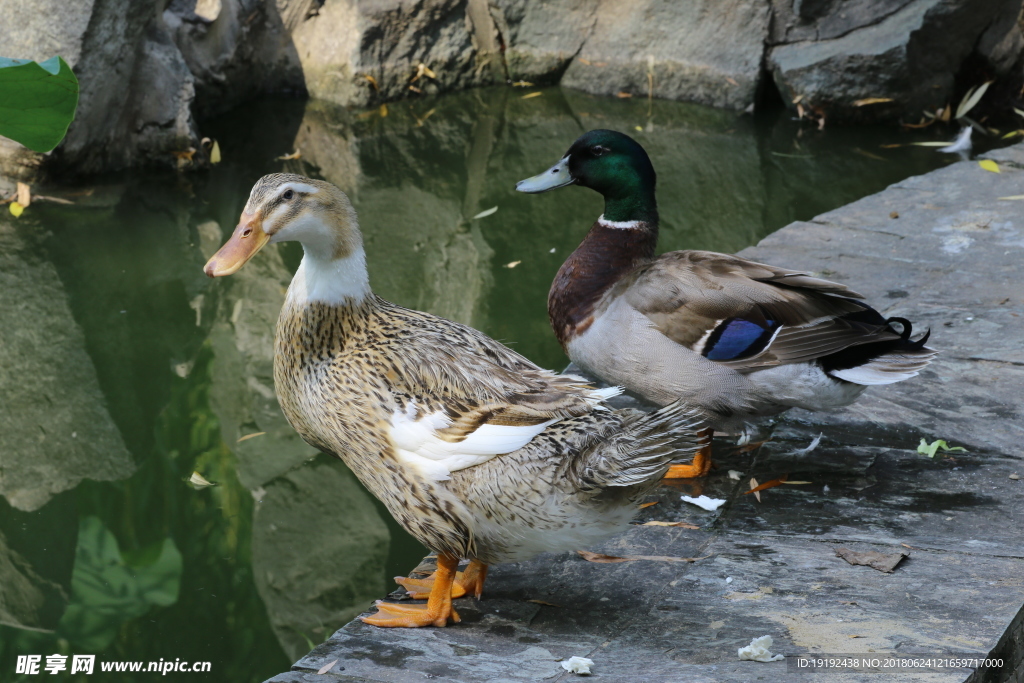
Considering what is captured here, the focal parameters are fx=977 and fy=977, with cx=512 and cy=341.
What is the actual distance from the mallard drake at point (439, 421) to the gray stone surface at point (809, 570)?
207mm

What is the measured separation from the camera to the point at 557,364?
4.36 meters

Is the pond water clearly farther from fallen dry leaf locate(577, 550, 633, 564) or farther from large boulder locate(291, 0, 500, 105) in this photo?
fallen dry leaf locate(577, 550, 633, 564)

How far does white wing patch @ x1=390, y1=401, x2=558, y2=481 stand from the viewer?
2211 mm

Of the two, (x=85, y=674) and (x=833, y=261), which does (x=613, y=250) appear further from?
(x=85, y=674)

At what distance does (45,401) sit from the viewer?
4.15 metres

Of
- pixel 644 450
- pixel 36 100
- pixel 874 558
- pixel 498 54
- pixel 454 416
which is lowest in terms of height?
pixel 874 558

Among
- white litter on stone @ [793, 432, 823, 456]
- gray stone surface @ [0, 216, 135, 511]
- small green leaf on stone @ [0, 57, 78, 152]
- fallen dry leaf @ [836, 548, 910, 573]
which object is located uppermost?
small green leaf on stone @ [0, 57, 78, 152]

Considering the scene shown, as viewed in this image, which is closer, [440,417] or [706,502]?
[440,417]

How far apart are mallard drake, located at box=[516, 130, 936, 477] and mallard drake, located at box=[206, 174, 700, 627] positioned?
0.51 metres

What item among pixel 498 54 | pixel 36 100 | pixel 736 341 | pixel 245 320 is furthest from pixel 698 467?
pixel 498 54

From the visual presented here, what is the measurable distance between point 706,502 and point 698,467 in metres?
0.19

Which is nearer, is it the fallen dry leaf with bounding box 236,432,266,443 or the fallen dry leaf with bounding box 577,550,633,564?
the fallen dry leaf with bounding box 577,550,633,564

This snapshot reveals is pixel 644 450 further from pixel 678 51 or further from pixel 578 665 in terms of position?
pixel 678 51

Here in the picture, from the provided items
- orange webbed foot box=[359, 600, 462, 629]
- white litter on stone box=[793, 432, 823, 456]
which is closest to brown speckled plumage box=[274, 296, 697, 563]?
orange webbed foot box=[359, 600, 462, 629]
